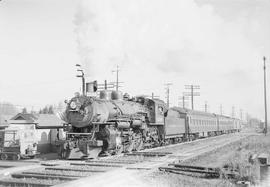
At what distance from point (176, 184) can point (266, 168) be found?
3087 millimetres

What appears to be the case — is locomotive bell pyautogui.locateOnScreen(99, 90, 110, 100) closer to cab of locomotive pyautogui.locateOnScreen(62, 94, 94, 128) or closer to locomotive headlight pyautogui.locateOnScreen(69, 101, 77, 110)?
cab of locomotive pyautogui.locateOnScreen(62, 94, 94, 128)

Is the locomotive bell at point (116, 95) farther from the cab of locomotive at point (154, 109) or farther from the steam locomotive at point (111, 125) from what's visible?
the cab of locomotive at point (154, 109)

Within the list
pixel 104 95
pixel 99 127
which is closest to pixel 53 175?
pixel 99 127

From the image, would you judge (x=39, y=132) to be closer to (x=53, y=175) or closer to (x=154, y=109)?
(x=154, y=109)

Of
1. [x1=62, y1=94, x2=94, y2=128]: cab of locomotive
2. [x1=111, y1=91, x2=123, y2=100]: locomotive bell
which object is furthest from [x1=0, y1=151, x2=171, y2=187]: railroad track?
[x1=111, y1=91, x2=123, y2=100]: locomotive bell

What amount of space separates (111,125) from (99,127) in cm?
68

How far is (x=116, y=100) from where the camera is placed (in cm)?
2138

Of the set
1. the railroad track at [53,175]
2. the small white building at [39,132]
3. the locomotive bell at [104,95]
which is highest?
the locomotive bell at [104,95]

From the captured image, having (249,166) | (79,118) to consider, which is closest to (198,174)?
(249,166)

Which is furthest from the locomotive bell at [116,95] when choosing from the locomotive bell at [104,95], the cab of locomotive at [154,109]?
the cab of locomotive at [154,109]

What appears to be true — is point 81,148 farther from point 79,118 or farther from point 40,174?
point 40,174

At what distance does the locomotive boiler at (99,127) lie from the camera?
17.5 m

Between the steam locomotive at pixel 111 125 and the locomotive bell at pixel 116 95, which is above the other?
the locomotive bell at pixel 116 95

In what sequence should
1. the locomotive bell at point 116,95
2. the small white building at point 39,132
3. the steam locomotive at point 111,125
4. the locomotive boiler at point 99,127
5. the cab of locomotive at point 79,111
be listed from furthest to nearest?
1. the locomotive bell at point 116,95
2. the small white building at point 39,132
3. the cab of locomotive at point 79,111
4. the steam locomotive at point 111,125
5. the locomotive boiler at point 99,127
